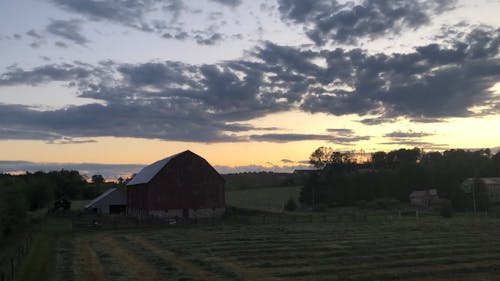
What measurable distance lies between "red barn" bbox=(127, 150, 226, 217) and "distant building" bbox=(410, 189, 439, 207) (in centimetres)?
4551

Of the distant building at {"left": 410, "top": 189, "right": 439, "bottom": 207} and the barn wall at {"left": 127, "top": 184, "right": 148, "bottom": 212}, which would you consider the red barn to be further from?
the distant building at {"left": 410, "top": 189, "right": 439, "bottom": 207}

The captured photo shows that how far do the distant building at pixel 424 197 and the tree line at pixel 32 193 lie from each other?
71.7 m

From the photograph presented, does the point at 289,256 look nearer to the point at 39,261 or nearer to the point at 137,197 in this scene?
the point at 39,261

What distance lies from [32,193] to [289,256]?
102 m

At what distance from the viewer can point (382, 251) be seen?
31438 mm

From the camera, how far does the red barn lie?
72.5 metres

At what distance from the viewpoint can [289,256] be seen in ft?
98.2

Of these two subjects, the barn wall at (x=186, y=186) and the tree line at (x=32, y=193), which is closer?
the tree line at (x=32, y=193)

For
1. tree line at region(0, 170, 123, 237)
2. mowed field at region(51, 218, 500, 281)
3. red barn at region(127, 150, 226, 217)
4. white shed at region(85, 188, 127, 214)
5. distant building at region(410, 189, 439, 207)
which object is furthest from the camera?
distant building at region(410, 189, 439, 207)

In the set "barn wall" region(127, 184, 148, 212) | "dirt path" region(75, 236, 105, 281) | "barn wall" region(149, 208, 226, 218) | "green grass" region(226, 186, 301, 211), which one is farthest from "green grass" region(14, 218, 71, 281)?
"green grass" region(226, 186, 301, 211)

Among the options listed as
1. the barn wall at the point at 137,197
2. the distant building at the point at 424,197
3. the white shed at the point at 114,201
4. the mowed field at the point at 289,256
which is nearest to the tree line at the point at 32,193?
the mowed field at the point at 289,256

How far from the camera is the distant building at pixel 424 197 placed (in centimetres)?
9938

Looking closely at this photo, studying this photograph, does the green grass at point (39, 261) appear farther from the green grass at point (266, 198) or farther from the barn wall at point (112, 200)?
the green grass at point (266, 198)

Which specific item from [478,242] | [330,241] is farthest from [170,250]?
[478,242]
